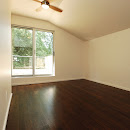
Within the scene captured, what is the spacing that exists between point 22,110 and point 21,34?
10.1 ft

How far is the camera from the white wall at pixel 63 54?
393 cm

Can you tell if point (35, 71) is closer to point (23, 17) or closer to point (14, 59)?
point (14, 59)

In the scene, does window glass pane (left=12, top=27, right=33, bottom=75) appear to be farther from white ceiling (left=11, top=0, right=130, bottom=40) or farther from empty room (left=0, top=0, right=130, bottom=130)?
white ceiling (left=11, top=0, right=130, bottom=40)

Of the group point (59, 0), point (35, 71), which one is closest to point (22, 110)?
point (35, 71)

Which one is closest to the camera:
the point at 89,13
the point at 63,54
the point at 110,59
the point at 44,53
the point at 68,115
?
the point at 68,115

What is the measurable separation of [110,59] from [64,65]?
79.8 inches

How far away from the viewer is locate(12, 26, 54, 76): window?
3.78 meters

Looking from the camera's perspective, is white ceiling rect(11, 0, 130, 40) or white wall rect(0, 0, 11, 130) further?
white ceiling rect(11, 0, 130, 40)

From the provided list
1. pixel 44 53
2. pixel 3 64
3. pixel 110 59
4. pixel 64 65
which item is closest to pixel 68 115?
pixel 3 64

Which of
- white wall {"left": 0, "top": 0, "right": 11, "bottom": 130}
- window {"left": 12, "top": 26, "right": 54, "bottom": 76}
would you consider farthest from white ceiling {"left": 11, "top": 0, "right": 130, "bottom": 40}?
white wall {"left": 0, "top": 0, "right": 11, "bottom": 130}

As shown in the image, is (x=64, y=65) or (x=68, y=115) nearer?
(x=68, y=115)

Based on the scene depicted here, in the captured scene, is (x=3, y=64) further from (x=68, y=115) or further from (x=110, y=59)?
(x=110, y=59)

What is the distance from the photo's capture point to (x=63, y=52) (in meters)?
4.54

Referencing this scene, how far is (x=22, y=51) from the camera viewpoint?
389 cm
